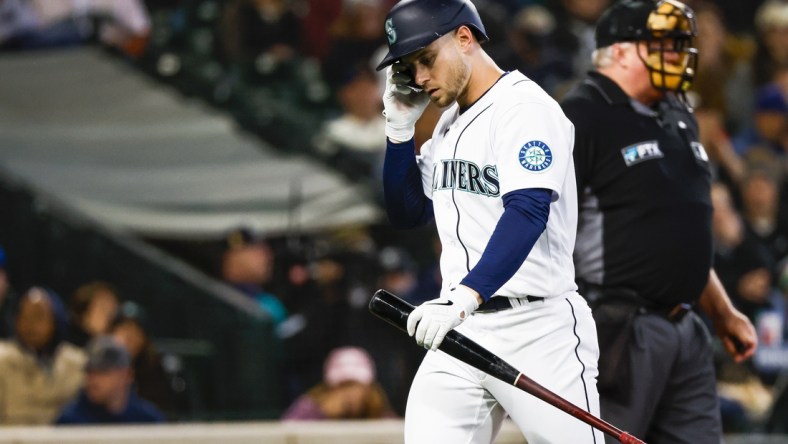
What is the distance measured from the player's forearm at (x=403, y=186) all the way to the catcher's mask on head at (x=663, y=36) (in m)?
0.90

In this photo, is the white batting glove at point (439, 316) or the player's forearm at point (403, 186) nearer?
the white batting glove at point (439, 316)

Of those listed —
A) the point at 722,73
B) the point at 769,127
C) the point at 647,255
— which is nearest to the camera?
the point at 647,255

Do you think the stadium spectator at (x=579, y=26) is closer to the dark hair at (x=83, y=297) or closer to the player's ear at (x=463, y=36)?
the dark hair at (x=83, y=297)

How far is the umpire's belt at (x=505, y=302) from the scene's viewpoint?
3152 mm

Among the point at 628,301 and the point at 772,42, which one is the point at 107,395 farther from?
the point at 772,42

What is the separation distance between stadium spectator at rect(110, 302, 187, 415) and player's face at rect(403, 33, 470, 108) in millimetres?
3621

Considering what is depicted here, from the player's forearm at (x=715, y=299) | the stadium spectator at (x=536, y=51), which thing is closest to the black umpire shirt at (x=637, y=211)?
the player's forearm at (x=715, y=299)

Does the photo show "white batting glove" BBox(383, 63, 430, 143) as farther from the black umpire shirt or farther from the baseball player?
the black umpire shirt

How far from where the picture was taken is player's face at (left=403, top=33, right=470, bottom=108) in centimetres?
318

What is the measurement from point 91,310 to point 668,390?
150 inches

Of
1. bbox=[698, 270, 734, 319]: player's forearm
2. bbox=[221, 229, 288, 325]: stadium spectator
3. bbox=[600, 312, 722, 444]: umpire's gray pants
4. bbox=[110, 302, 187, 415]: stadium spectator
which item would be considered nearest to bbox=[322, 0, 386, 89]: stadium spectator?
bbox=[221, 229, 288, 325]: stadium spectator

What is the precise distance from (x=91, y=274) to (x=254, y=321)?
94 centimetres

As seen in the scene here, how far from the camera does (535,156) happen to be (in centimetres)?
300

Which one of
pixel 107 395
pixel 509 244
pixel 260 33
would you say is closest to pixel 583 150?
pixel 509 244
